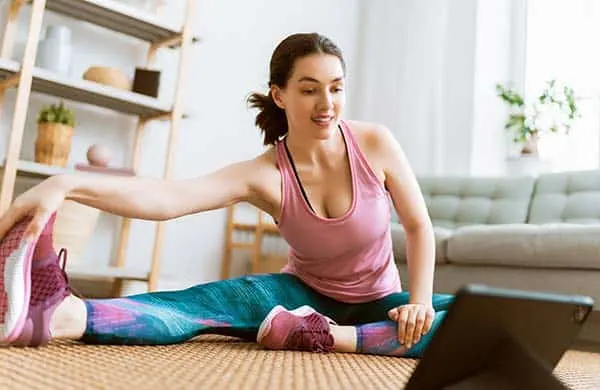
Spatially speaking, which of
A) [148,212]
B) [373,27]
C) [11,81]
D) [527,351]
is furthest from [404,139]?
[527,351]

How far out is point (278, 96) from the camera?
1312 millimetres

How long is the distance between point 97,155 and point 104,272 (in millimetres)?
456

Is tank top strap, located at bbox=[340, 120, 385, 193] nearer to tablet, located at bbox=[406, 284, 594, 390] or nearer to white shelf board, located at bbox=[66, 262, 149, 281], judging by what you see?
tablet, located at bbox=[406, 284, 594, 390]

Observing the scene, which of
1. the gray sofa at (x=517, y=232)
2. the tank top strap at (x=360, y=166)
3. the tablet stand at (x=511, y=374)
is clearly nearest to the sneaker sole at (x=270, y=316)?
the tank top strap at (x=360, y=166)

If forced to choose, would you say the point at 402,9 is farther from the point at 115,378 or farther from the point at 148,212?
the point at 115,378

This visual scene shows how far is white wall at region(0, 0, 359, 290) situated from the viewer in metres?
2.71

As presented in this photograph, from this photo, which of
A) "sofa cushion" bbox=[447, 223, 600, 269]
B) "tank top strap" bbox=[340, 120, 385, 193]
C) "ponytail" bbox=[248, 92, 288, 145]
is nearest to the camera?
"tank top strap" bbox=[340, 120, 385, 193]

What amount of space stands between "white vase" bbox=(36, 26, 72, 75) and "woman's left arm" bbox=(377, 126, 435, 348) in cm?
157

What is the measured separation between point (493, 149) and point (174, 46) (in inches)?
70.5

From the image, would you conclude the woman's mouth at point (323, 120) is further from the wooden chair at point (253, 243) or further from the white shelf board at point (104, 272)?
the wooden chair at point (253, 243)

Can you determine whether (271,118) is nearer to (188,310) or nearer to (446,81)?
(188,310)

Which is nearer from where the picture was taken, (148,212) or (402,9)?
(148,212)

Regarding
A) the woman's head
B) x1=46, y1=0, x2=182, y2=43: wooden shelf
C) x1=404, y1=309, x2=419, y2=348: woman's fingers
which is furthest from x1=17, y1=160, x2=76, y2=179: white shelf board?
x1=404, y1=309, x2=419, y2=348: woman's fingers

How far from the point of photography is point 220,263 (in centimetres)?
315
